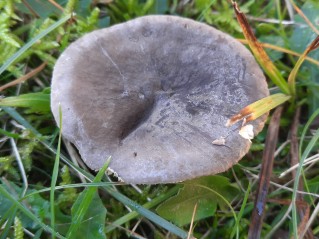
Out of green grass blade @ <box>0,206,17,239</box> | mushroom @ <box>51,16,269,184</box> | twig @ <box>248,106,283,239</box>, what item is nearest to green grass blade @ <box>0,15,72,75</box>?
mushroom @ <box>51,16,269,184</box>

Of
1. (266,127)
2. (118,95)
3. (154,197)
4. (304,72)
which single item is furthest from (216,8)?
(154,197)

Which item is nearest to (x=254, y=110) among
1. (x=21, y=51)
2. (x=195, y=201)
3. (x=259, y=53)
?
(x=259, y=53)

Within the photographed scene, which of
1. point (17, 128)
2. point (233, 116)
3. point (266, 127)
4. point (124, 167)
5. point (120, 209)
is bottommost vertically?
point (120, 209)

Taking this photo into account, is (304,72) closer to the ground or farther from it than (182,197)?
farther from it

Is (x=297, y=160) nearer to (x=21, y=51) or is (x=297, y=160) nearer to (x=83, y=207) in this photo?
(x=83, y=207)

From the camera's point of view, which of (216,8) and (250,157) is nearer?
(250,157)

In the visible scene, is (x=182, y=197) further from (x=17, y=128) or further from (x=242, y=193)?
(x=17, y=128)

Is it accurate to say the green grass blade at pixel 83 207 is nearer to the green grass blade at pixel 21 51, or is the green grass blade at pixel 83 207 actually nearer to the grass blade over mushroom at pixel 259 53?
the green grass blade at pixel 21 51
